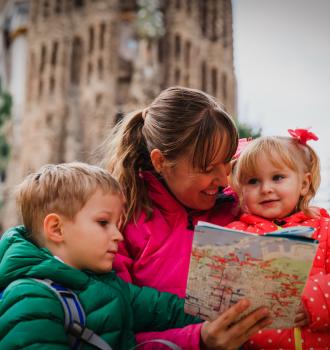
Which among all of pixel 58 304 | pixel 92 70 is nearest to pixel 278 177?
pixel 58 304

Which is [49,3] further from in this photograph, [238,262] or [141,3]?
[238,262]

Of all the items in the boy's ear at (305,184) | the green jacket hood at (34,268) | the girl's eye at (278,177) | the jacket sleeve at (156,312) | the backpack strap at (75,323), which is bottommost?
the jacket sleeve at (156,312)

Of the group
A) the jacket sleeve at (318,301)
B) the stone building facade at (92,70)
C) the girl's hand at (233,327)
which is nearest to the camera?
the girl's hand at (233,327)

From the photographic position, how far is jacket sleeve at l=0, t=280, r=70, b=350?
4.42 ft

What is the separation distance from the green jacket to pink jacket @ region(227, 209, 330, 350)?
29cm

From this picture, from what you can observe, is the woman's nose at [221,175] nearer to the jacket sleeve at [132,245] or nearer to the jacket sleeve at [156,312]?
the jacket sleeve at [132,245]

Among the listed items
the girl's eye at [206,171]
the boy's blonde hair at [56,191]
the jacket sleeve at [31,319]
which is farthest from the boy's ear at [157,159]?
the jacket sleeve at [31,319]

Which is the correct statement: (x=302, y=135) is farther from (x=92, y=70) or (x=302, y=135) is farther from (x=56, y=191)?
(x=92, y=70)

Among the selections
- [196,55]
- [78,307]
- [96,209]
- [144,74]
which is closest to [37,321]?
[78,307]

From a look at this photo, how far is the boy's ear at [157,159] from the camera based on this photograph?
1.95 m

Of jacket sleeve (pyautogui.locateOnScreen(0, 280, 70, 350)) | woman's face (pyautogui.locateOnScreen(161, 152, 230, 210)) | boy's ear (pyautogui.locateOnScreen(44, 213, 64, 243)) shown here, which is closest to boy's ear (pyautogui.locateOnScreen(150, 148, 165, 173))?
woman's face (pyautogui.locateOnScreen(161, 152, 230, 210))

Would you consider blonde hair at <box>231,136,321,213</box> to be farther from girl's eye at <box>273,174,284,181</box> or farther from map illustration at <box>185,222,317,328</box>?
map illustration at <box>185,222,317,328</box>

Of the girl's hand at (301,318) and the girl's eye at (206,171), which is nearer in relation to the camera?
the girl's hand at (301,318)

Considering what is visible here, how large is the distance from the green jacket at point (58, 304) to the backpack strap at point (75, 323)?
0.06 feet
